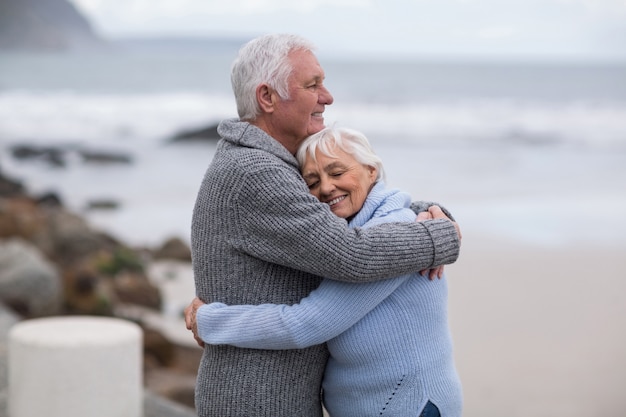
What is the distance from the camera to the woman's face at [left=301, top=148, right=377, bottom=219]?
9.20ft

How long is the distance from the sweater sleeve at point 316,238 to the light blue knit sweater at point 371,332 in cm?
8

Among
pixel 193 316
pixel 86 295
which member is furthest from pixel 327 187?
pixel 86 295

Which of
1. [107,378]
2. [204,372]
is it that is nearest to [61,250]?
[107,378]

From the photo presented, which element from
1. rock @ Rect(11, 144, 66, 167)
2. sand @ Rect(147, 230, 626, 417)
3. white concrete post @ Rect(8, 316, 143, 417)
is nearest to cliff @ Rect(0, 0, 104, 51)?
rock @ Rect(11, 144, 66, 167)

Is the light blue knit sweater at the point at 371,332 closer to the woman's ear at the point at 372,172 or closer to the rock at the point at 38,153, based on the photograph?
the woman's ear at the point at 372,172

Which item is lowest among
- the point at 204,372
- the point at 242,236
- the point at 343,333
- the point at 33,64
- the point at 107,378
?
the point at 33,64

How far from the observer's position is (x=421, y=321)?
110 inches

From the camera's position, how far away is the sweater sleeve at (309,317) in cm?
270

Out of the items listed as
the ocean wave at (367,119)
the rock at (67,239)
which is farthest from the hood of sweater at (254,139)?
the ocean wave at (367,119)

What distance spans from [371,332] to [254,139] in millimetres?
633

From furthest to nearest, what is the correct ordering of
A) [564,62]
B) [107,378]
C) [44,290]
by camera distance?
[564,62] < [44,290] < [107,378]

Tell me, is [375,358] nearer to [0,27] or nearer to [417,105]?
[417,105]

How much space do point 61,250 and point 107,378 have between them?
780cm

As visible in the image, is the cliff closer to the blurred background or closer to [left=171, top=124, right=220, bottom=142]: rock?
the blurred background
